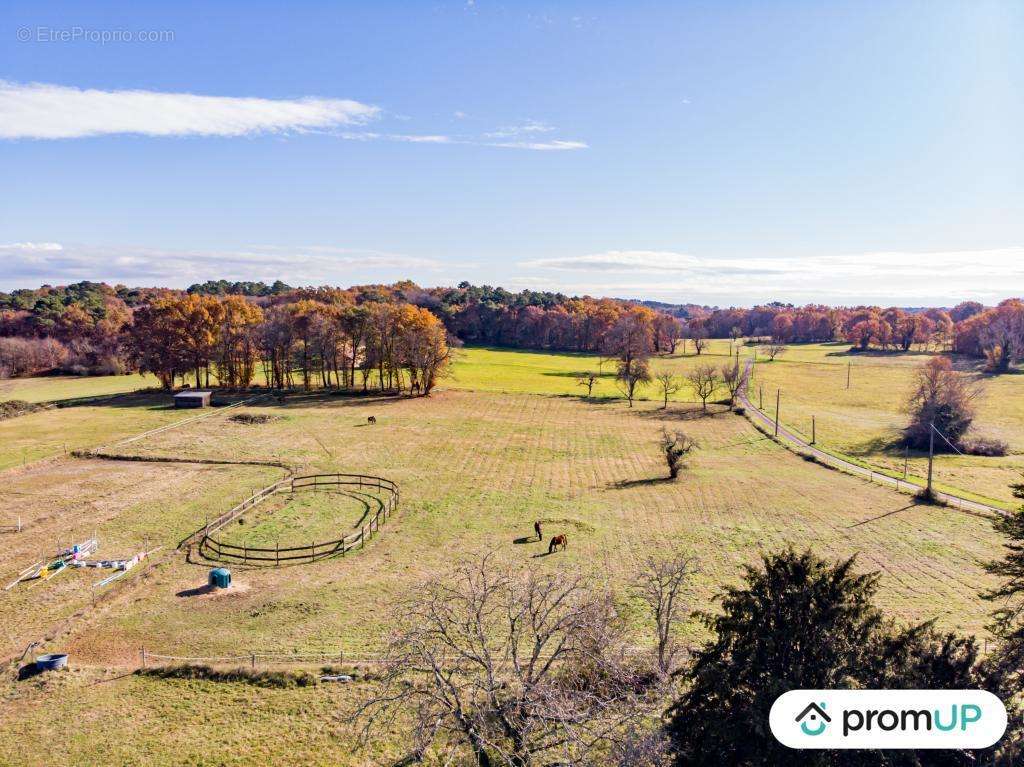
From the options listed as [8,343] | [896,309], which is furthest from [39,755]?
[896,309]

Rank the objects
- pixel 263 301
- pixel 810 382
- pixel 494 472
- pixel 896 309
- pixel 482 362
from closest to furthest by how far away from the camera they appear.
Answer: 1. pixel 494 472
2. pixel 810 382
3. pixel 482 362
4. pixel 263 301
5. pixel 896 309

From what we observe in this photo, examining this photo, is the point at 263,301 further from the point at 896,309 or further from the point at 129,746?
the point at 896,309

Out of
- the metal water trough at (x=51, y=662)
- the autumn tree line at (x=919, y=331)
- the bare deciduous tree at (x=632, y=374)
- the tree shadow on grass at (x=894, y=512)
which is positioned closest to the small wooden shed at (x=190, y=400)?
the metal water trough at (x=51, y=662)

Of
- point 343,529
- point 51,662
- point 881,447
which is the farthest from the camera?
point 881,447

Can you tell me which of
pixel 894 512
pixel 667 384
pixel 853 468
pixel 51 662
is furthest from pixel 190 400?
pixel 894 512

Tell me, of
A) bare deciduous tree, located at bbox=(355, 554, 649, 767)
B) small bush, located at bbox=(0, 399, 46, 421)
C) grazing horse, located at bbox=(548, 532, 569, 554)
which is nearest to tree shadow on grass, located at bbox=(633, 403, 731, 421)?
grazing horse, located at bbox=(548, 532, 569, 554)

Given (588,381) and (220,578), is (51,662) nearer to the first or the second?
(220,578)
